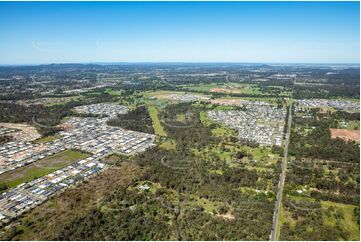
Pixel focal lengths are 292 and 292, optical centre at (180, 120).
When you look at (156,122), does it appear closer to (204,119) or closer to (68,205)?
(204,119)

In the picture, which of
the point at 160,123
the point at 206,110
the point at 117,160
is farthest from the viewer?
the point at 206,110

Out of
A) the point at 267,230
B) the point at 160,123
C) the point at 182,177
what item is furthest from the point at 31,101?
the point at 267,230

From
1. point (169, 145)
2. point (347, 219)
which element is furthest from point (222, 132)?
point (347, 219)

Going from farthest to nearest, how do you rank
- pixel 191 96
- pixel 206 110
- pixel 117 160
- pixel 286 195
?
pixel 191 96
pixel 206 110
pixel 117 160
pixel 286 195

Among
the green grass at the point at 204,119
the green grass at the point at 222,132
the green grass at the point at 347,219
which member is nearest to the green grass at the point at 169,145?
the green grass at the point at 222,132

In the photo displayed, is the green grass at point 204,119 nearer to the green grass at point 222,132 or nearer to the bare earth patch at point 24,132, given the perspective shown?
the green grass at point 222,132

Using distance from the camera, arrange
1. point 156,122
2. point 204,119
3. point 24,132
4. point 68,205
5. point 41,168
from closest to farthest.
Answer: point 68,205
point 41,168
point 24,132
point 156,122
point 204,119

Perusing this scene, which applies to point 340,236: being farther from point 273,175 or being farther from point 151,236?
point 151,236
